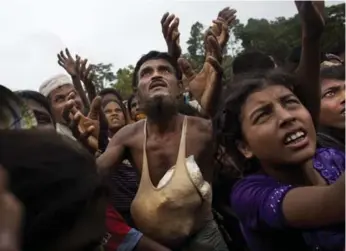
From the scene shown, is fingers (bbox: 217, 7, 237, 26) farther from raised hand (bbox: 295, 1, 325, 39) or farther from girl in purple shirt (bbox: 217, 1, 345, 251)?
raised hand (bbox: 295, 1, 325, 39)

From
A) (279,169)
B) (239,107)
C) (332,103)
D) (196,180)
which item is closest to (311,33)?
(239,107)

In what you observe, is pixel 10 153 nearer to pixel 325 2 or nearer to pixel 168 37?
pixel 325 2

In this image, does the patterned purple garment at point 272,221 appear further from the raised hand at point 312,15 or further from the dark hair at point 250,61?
the dark hair at point 250,61

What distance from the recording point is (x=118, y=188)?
3357mm

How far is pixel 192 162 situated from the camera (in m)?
2.88

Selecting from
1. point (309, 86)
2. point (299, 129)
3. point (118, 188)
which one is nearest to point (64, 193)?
point (299, 129)

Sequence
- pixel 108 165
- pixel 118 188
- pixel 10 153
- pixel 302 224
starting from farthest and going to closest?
pixel 118 188
pixel 108 165
pixel 302 224
pixel 10 153

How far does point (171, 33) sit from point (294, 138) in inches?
73.1

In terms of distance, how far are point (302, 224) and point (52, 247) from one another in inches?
26.1

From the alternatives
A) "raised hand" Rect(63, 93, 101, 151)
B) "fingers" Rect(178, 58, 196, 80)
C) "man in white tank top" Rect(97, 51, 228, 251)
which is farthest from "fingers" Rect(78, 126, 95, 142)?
"fingers" Rect(178, 58, 196, 80)

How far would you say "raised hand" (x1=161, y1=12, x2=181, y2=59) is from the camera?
3.33m

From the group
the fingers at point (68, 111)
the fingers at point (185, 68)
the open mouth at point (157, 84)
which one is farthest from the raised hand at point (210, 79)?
the fingers at point (68, 111)

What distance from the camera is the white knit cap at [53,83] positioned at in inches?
164

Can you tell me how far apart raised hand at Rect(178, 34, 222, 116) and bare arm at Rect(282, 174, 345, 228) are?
162 centimetres
